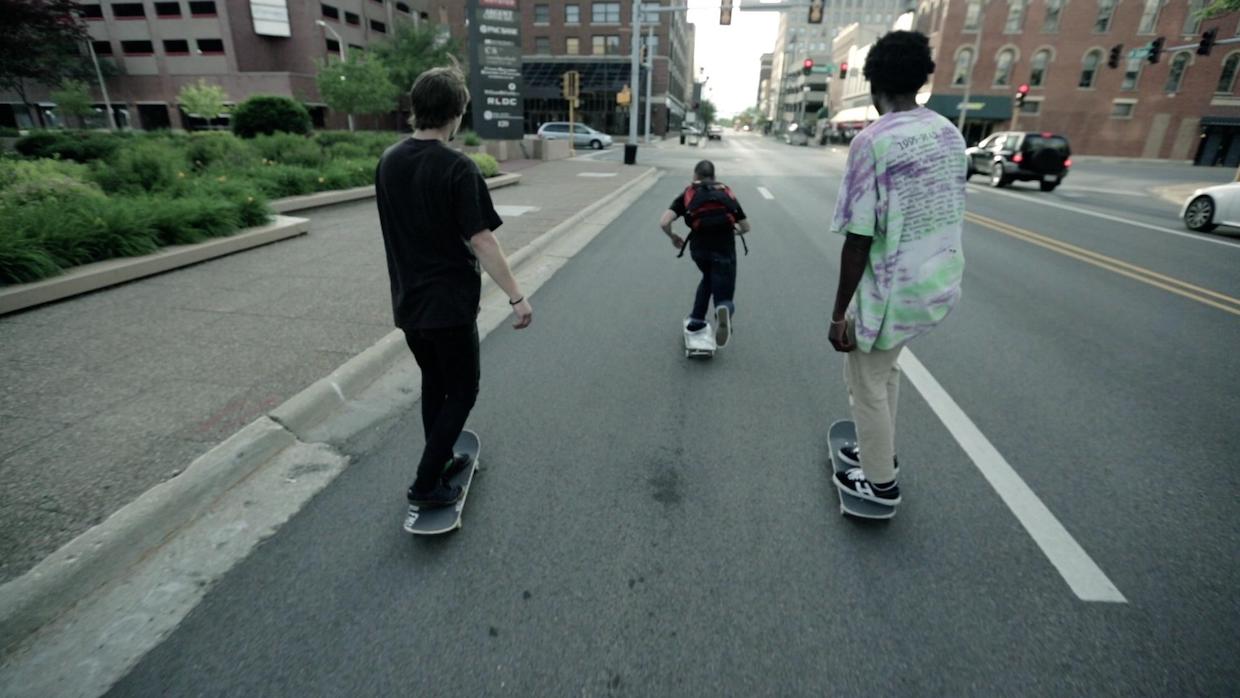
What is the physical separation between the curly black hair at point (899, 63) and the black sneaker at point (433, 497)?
2.67 m

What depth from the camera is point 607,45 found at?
63.2m

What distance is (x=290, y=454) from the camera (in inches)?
137

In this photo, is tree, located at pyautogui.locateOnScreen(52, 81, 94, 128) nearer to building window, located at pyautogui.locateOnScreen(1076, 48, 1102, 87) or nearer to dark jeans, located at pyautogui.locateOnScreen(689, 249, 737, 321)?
dark jeans, located at pyautogui.locateOnScreen(689, 249, 737, 321)

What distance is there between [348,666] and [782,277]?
6.79 metres

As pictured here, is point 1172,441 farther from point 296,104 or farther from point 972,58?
point 972,58

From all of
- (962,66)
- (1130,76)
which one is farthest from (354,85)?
(1130,76)

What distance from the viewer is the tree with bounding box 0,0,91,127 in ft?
131

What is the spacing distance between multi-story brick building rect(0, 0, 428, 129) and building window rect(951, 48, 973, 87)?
5106 centimetres

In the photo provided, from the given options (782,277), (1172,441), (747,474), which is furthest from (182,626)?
(782,277)

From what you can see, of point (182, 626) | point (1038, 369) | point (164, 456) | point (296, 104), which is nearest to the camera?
point (182, 626)

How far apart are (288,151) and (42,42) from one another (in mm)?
49419

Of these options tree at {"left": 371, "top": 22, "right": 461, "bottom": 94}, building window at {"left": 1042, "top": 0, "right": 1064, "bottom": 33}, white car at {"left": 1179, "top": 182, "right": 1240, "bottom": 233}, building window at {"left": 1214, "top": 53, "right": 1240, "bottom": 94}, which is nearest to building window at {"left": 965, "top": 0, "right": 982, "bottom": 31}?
building window at {"left": 1042, "top": 0, "right": 1064, "bottom": 33}

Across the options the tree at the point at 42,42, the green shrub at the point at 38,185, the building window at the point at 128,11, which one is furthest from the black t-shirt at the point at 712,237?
the building window at the point at 128,11

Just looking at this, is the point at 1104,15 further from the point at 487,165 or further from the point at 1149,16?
the point at 487,165
